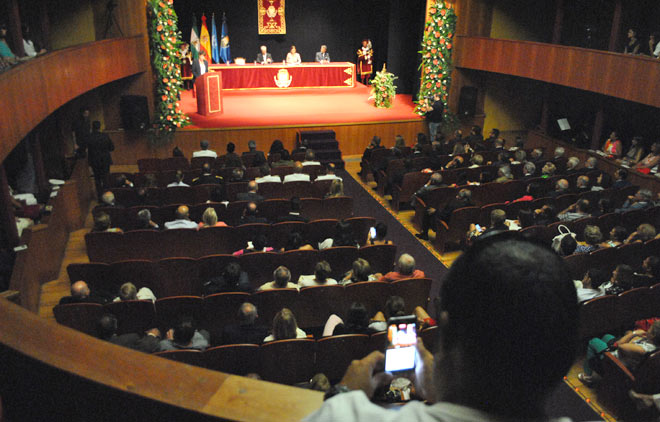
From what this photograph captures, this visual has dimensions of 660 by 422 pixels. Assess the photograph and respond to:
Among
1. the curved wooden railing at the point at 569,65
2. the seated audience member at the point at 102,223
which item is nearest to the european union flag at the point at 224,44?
the curved wooden railing at the point at 569,65

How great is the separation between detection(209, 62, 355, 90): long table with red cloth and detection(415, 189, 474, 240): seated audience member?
966 centimetres

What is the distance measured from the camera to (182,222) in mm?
6746

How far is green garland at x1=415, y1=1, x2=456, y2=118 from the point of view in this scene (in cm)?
1322

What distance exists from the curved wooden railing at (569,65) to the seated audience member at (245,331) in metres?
8.63

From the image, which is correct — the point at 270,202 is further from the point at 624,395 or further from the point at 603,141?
the point at 603,141

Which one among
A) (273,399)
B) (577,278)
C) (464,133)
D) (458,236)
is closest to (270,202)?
(458,236)

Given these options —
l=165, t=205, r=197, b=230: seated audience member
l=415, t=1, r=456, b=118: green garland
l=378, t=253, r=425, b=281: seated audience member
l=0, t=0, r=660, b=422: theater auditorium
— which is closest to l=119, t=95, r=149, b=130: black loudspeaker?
l=0, t=0, r=660, b=422: theater auditorium

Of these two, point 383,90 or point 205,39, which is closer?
point 383,90

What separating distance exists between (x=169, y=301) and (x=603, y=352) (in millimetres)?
3874

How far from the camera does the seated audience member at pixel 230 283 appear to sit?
16.7 ft

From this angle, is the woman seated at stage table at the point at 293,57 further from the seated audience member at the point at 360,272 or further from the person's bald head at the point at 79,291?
the person's bald head at the point at 79,291

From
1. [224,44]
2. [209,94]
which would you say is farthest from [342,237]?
[224,44]

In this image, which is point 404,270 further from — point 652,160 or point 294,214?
point 652,160

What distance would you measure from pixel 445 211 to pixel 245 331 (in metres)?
4.07
